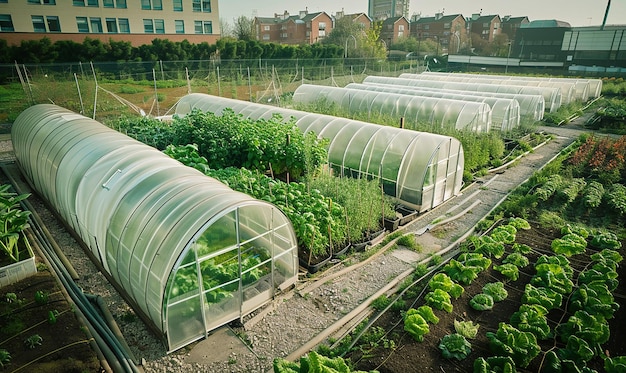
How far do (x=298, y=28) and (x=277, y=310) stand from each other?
6940 cm

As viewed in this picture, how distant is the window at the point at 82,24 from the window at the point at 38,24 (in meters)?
2.59

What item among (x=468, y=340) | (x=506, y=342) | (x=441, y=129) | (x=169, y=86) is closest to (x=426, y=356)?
(x=468, y=340)

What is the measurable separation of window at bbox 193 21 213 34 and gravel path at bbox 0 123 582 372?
3504 centimetres

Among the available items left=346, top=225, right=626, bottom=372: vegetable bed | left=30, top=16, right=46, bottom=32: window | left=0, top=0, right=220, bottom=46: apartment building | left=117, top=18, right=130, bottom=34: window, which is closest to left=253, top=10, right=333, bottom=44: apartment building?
left=0, top=0, right=220, bottom=46: apartment building

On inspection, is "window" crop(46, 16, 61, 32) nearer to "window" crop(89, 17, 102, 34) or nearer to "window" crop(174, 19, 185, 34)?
"window" crop(89, 17, 102, 34)

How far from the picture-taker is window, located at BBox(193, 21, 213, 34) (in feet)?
129

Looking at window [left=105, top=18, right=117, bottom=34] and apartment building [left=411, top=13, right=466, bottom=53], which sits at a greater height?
apartment building [left=411, top=13, right=466, bottom=53]

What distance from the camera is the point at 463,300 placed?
5.96m

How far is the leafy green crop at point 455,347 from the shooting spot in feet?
15.6

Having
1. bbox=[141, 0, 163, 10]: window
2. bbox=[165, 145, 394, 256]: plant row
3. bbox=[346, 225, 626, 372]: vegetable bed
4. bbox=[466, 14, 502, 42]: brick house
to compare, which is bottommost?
bbox=[346, 225, 626, 372]: vegetable bed

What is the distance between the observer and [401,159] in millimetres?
9547

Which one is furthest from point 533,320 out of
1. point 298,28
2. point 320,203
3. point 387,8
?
point 387,8

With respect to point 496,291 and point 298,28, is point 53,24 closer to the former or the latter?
point 496,291

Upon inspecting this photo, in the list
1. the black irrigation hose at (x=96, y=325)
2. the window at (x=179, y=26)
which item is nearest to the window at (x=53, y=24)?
the window at (x=179, y=26)
